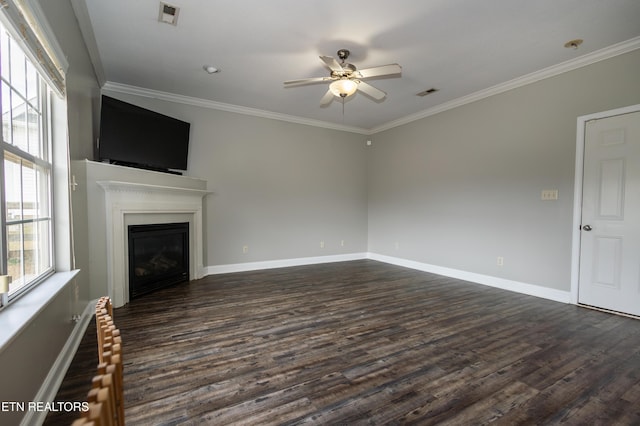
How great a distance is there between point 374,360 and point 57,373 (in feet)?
6.98

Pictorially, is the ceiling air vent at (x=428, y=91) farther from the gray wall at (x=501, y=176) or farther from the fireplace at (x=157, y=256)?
the fireplace at (x=157, y=256)

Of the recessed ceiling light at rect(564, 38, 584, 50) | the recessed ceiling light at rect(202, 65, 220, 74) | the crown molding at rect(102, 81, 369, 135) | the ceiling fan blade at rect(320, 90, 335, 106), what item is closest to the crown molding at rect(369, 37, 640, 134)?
the recessed ceiling light at rect(564, 38, 584, 50)

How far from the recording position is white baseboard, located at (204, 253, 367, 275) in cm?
490

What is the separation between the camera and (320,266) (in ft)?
18.4

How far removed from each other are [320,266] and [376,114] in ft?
9.95

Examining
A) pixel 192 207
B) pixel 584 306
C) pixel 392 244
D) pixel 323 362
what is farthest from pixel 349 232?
pixel 323 362

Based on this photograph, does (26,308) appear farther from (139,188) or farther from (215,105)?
(215,105)

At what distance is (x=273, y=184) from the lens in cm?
542

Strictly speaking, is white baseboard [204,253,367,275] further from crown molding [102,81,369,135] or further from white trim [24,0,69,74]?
white trim [24,0,69,74]

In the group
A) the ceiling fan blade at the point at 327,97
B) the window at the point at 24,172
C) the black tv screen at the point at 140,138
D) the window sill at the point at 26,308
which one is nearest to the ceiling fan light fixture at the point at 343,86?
the ceiling fan blade at the point at 327,97

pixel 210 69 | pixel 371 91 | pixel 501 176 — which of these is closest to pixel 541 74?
pixel 501 176

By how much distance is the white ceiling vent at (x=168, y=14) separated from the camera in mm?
2521

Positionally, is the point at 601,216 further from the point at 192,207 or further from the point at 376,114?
the point at 192,207

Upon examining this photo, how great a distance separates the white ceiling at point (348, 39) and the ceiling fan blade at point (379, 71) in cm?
37
